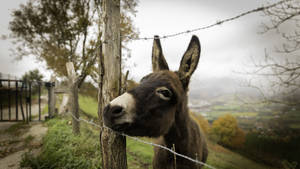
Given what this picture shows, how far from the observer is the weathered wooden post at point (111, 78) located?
2.19m

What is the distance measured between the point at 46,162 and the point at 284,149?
31094 millimetres

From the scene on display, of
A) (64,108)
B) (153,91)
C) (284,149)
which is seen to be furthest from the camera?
(284,149)

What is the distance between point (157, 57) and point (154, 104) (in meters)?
1.01

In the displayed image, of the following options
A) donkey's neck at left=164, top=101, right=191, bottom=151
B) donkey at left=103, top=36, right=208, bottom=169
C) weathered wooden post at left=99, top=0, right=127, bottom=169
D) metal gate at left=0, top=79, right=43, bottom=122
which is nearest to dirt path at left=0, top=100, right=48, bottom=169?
metal gate at left=0, top=79, right=43, bottom=122

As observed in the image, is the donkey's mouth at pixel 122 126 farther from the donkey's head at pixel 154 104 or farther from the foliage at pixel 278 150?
the foliage at pixel 278 150

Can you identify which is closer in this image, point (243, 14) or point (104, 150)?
point (243, 14)

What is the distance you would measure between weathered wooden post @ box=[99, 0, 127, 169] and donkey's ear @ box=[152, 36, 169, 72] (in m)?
0.68

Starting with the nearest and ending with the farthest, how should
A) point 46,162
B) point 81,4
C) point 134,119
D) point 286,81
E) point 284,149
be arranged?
point 134,119
point 46,162
point 286,81
point 81,4
point 284,149

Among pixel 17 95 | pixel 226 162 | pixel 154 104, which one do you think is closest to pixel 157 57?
pixel 154 104

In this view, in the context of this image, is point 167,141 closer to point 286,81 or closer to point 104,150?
point 104,150

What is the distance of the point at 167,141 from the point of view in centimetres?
208

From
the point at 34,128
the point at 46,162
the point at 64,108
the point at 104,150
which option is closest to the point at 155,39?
the point at 104,150

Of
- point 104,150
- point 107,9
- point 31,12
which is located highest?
point 31,12

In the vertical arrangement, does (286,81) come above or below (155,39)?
below
